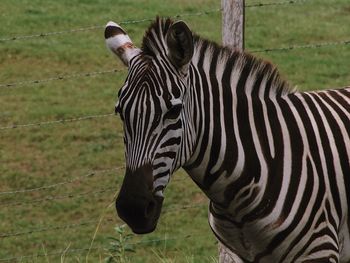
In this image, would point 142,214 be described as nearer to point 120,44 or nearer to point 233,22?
point 120,44

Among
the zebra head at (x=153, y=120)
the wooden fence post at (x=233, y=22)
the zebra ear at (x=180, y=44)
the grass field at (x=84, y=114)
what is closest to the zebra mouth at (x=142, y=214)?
the zebra head at (x=153, y=120)

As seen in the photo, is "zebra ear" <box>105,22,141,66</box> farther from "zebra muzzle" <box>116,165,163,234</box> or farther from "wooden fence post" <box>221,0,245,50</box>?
"wooden fence post" <box>221,0,245,50</box>

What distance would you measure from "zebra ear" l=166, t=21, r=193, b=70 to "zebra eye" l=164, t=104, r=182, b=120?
0.19m

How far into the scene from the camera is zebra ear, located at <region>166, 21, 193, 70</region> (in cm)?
456

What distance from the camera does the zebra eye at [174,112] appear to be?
457 centimetres

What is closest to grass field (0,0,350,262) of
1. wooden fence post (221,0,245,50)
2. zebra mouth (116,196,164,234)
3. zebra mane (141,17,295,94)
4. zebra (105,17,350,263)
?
wooden fence post (221,0,245,50)

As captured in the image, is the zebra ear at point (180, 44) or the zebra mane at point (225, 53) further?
the zebra mane at point (225, 53)

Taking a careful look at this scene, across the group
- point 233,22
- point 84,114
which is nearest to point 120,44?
point 233,22

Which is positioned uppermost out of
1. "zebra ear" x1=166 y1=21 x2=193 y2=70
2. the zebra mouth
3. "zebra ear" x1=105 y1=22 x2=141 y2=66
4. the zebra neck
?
"zebra ear" x1=166 y1=21 x2=193 y2=70

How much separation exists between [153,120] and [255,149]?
63cm

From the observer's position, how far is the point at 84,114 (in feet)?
44.5

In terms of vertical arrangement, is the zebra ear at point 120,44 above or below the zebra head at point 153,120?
above

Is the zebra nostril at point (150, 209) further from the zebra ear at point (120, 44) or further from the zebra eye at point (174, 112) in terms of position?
the zebra ear at point (120, 44)

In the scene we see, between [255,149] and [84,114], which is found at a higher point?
[255,149]
